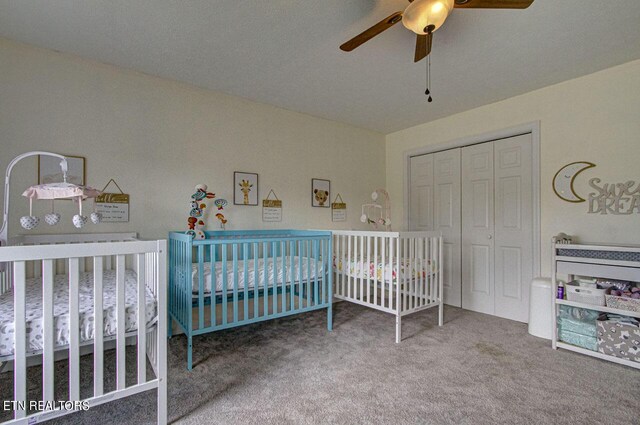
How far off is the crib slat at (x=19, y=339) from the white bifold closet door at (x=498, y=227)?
11.8 ft

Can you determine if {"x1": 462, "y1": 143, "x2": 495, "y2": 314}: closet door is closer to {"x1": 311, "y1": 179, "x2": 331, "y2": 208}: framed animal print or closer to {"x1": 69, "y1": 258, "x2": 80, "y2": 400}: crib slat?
{"x1": 311, "y1": 179, "x2": 331, "y2": 208}: framed animal print

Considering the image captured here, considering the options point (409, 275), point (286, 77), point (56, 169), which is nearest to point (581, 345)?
point (409, 275)

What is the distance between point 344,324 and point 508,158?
235cm

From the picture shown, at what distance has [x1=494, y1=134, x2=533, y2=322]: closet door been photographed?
9.80ft

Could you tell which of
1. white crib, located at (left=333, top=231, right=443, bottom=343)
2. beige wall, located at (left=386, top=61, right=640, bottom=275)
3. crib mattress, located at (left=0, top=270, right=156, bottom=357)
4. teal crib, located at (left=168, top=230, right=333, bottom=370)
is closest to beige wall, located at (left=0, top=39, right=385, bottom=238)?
teal crib, located at (left=168, top=230, right=333, bottom=370)

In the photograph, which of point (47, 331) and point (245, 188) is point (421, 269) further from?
point (47, 331)

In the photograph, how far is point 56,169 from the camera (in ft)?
7.25

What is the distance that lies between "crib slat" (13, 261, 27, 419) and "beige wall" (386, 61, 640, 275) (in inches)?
142

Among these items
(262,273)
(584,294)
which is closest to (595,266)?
(584,294)

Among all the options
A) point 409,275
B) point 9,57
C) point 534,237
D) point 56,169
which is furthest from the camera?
point 534,237

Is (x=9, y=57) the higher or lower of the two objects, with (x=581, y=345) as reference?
higher

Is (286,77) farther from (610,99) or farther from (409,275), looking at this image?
(610,99)

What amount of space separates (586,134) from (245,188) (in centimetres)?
306

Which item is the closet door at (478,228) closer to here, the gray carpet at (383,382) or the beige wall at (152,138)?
the gray carpet at (383,382)
